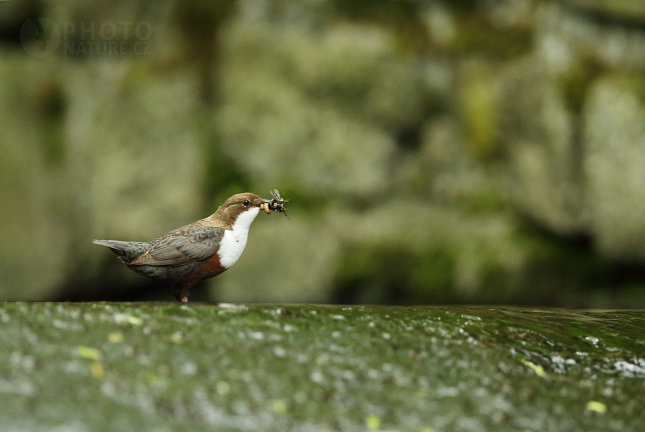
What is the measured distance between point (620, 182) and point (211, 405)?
17.8ft

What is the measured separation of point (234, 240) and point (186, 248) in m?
0.31

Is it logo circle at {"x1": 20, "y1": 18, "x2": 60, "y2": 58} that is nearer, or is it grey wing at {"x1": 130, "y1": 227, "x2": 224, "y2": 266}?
grey wing at {"x1": 130, "y1": 227, "x2": 224, "y2": 266}

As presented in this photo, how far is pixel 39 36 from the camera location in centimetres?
722

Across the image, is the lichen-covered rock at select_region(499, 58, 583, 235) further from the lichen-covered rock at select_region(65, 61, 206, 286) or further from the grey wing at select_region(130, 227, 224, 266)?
the grey wing at select_region(130, 227, 224, 266)

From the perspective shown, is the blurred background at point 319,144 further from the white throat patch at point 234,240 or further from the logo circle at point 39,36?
the white throat patch at point 234,240

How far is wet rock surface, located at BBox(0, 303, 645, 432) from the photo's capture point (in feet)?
7.33

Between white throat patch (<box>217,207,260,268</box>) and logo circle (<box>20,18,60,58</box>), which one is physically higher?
logo circle (<box>20,18,60,58</box>)

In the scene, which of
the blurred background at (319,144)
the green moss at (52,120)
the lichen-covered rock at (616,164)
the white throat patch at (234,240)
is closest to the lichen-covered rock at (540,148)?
the blurred background at (319,144)

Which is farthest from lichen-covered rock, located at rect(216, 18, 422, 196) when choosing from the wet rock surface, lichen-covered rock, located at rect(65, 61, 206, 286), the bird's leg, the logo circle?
the wet rock surface

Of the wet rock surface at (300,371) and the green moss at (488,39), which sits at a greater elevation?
the green moss at (488,39)

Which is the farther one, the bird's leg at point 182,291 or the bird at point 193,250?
the bird's leg at point 182,291

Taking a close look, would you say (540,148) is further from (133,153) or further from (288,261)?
(133,153)

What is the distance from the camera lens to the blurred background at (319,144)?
22.4 feet

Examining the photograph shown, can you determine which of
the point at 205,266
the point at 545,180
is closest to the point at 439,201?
the point at 545,180
